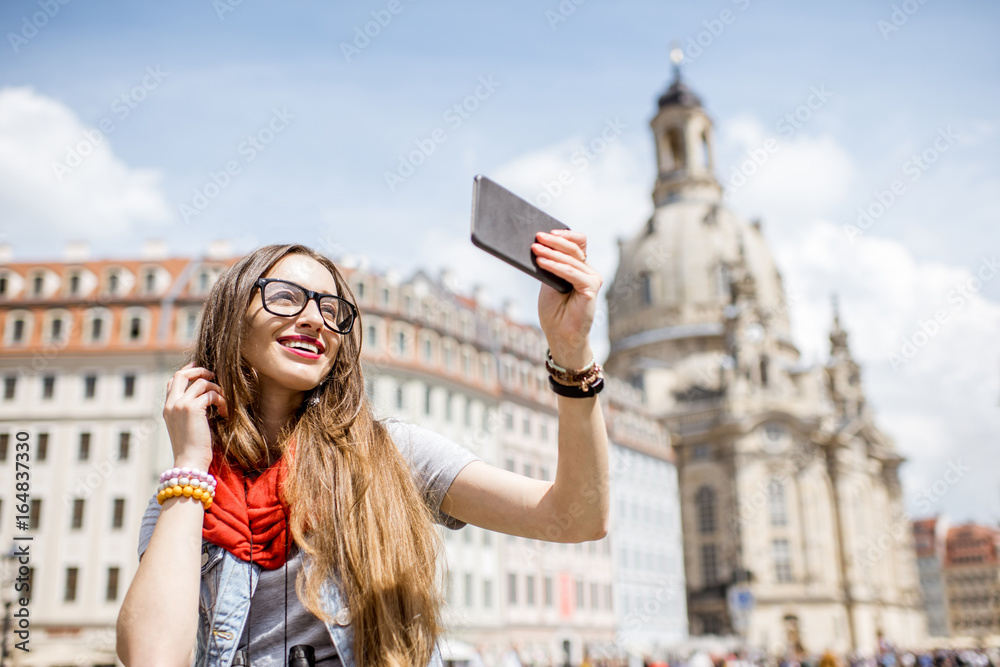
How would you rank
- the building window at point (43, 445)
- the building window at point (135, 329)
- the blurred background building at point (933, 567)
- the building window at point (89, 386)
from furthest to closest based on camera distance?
the blurred background building at point (933, 567), the building window at point (135, 329), the building window at point (89, 386), the building window at point (43, 445)

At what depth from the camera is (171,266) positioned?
4209 centimetres

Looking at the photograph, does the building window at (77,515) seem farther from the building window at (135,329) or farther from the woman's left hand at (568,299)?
the woman's left hand at (568,299)

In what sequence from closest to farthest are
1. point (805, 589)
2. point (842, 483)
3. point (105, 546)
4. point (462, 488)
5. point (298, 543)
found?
point (298, 543) < point (462, 488) < point (105, 546) < point (805, 589) < point (842, 483)

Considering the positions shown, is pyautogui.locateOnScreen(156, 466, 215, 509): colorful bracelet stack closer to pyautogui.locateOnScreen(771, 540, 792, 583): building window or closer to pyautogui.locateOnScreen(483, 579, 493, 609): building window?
pyautogui.locateOnScreen(483, 579, 493, 609): building window

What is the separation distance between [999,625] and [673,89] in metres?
66.5

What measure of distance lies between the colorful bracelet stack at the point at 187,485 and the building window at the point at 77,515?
38.6 m

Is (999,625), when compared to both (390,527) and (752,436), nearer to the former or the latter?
(752,436)

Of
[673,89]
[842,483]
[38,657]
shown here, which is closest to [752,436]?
[842,483]

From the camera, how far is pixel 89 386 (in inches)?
1556

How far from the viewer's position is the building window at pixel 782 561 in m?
70.7

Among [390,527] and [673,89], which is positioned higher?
[673,89]

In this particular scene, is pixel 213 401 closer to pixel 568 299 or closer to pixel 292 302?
pixel 292 302

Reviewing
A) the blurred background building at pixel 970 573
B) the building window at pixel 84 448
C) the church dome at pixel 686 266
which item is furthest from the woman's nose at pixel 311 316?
the blurred background building at pixel 970 573

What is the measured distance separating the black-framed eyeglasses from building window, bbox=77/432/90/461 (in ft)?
131
